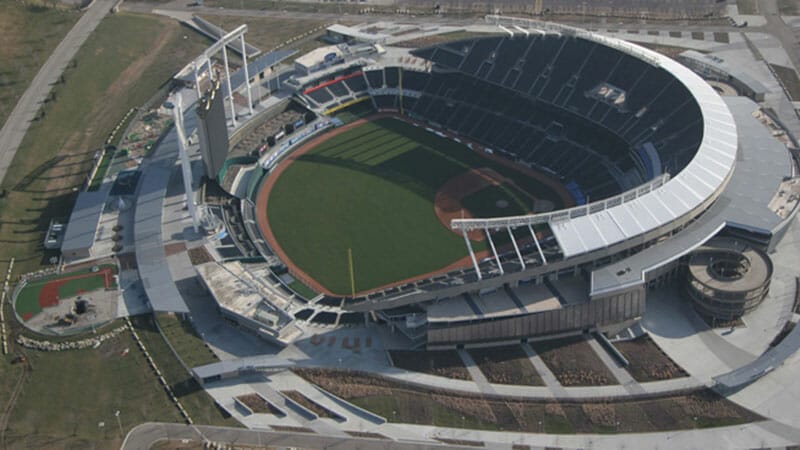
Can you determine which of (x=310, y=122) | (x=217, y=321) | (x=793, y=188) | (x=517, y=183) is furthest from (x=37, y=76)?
(x=793, y=188)

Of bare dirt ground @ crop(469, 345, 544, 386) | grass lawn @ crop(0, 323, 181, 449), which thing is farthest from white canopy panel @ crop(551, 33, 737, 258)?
grass lawn @ crop(0, 323, 181, 449)

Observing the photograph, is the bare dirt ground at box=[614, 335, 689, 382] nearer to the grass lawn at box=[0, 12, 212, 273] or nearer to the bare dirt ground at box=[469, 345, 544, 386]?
the bare dirt ground at box=[469, 345, 544, 386]

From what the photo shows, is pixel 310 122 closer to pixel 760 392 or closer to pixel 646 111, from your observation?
pixel 646 111

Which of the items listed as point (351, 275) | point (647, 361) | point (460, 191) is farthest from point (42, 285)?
point (647, 361)

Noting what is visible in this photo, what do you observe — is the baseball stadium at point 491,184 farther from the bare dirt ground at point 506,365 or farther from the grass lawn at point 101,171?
the grass lawn at point 101,171

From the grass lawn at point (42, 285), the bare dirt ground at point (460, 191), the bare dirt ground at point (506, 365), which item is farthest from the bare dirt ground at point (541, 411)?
the grass lawn at point (42, 285)
